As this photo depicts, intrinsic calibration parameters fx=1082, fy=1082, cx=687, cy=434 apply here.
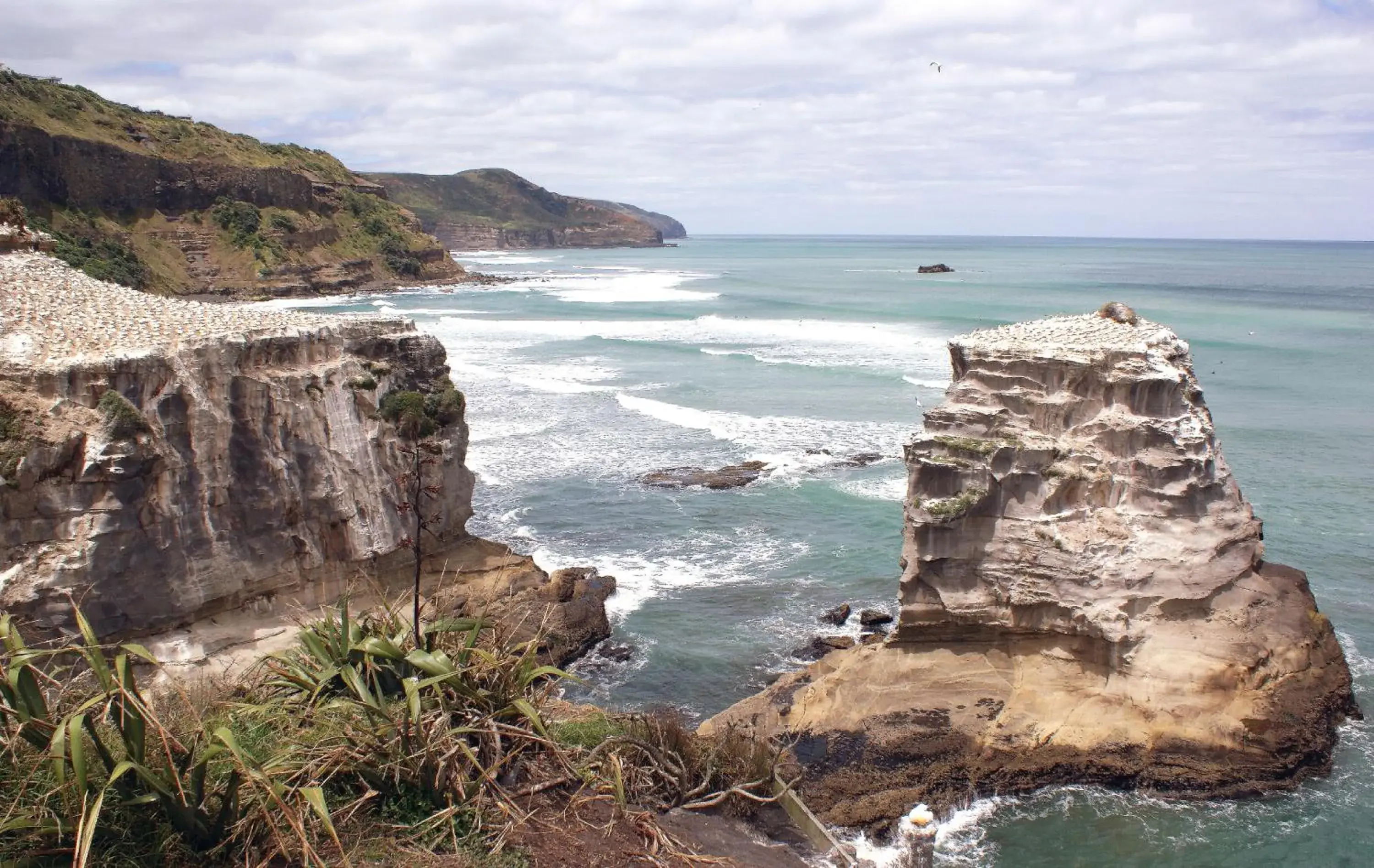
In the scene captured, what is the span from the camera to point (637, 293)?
85.4 metres

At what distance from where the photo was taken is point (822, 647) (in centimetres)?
1788

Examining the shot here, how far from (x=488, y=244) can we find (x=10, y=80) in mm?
104211

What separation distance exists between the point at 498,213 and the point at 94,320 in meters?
171

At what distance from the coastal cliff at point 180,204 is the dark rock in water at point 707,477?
39.0 metres

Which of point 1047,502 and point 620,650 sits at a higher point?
point 1047,502

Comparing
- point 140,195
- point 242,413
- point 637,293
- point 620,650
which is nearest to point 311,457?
point 242,413

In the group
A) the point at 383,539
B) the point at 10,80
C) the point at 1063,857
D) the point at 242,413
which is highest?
the point at 10,80

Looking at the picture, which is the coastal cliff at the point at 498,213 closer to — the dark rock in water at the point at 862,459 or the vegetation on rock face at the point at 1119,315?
the dark rock in water at the point at 862,459

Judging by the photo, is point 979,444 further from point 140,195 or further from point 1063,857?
point 140,195

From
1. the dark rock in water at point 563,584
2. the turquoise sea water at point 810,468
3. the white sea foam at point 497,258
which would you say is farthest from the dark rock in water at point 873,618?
the white sea foam at point 497,258

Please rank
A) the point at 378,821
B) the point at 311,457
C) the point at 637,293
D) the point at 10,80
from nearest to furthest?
the point at 378,821, the point at 311,457, the point at 10,80, the point at 637,293

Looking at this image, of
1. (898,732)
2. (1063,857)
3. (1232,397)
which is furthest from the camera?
(1232,397)

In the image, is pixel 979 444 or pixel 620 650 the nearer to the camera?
pixel 979 444

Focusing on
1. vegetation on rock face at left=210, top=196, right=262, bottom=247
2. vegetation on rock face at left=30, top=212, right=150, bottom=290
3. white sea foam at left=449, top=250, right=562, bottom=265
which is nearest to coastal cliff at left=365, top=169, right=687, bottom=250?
white sea foam at left=449, top=250, right=562, bottom=265
